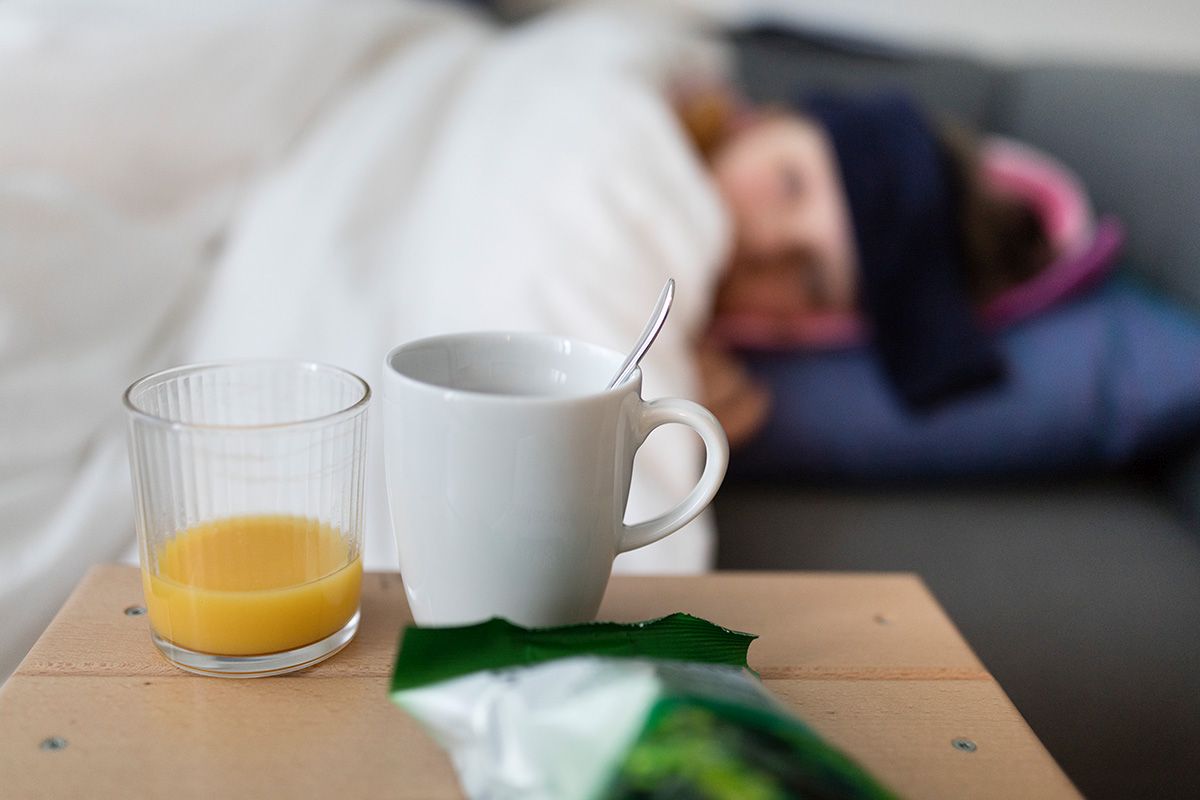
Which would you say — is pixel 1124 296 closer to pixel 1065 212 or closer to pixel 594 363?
pixel 1065 212

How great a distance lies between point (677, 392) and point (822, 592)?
343 millimetres

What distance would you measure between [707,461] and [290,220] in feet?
2.46

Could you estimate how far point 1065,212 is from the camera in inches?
49.1

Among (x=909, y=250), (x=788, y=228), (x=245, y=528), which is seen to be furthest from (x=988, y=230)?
(x=245, y=528)

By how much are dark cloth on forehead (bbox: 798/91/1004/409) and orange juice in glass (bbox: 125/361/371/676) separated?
80cm

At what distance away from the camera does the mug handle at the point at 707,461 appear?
0.42 m

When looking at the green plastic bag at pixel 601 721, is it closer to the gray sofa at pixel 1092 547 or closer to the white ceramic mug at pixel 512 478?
the white ceramic mug at pixel 512 478

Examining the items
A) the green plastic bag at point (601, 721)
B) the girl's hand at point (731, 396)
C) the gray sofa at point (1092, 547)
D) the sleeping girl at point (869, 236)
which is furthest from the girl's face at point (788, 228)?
the green plastic bag at point (601, 721)

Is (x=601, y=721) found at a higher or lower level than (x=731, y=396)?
higher

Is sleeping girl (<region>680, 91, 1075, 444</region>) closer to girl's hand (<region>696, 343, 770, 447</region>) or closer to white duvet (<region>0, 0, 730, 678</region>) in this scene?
girl's hand (<region>696, 343, 770, 447</region>)

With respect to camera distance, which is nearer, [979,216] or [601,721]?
[601,721]

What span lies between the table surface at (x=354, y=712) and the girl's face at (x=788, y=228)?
0.74 metres

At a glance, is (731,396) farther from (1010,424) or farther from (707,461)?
(707,461)

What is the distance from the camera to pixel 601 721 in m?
0.32
